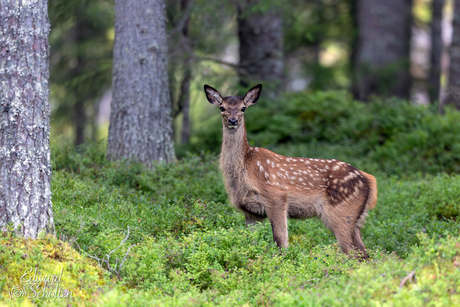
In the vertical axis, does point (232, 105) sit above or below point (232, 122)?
above

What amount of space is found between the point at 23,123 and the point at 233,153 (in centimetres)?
294

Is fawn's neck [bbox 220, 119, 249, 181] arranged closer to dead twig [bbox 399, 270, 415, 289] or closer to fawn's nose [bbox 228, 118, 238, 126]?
fawn's nose [bbox 228, 118, 238, 126]

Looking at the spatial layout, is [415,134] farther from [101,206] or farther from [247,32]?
[101,206]

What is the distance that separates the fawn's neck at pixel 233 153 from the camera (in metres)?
7.34

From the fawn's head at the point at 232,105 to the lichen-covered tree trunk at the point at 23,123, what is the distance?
108 inches

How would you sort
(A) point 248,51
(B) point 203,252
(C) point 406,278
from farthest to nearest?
1. (A) point 248,51
2. (B) point 203,252
3. (C) point 406,278

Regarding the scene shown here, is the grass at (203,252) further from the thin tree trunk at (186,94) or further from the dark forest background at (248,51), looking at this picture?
the dark forest background at (248,51)

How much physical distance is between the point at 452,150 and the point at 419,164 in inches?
31.4

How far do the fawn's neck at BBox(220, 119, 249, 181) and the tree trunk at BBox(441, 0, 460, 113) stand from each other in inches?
314

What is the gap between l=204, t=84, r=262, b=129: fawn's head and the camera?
763cm

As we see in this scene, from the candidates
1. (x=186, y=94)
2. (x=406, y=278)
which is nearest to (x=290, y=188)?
(x=406, y=278)

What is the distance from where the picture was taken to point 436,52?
22172 millimetres

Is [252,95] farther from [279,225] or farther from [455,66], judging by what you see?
[455,66]

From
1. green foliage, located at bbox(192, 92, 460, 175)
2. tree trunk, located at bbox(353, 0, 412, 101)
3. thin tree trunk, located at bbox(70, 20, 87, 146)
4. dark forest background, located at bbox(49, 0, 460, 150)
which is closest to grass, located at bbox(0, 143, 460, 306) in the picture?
green foliage, located at bbox(192, 92, 460, 175)
